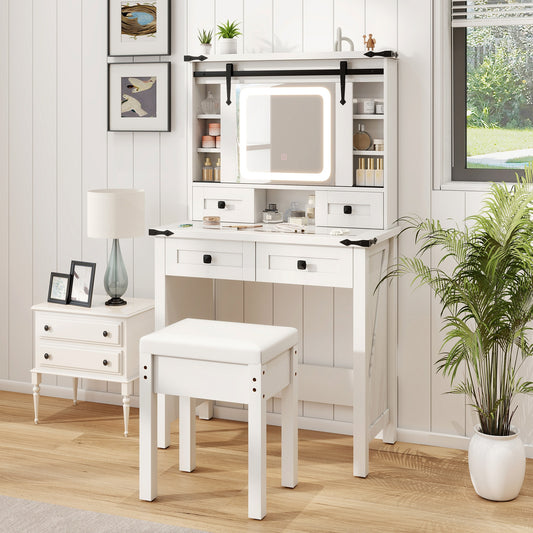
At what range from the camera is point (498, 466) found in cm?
314

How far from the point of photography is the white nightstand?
3.83m

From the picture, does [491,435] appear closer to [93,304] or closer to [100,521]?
[100,521]

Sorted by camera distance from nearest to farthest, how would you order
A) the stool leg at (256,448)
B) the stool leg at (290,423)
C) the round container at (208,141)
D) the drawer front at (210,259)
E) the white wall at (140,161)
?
the stool leg at (256,448) → the stool leg at (290,423) → the drawer front at (210,259) → the white wall at (140,161) → the round container at (208,141)

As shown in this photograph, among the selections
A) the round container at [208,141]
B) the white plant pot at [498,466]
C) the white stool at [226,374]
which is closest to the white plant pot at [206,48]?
the round container at [208,141]

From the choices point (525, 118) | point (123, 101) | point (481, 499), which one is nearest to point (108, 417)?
point (123, 101)

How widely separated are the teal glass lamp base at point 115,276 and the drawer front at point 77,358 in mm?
245

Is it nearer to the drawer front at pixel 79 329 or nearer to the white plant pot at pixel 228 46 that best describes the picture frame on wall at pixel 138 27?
the white plant pot at pixel 228 46

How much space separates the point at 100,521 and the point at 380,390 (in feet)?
4.19

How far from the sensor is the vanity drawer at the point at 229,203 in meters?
3.82

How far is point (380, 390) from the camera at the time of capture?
12.0ft

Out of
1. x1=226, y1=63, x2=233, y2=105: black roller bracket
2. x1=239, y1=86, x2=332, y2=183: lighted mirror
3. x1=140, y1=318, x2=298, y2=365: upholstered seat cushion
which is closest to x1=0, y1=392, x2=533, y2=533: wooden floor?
x1=140, y1=318, x2=298, y2=365: upholstered seat cushion

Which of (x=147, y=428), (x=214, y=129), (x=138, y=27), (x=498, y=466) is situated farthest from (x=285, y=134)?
(x=498, y=466)

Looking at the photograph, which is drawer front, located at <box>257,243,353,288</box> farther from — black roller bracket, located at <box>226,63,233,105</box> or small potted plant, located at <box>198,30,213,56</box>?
small potted plant, located at <box>198,30,213,56</box>

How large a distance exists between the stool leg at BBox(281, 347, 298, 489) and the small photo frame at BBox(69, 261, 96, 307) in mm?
1147
